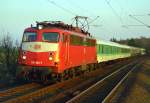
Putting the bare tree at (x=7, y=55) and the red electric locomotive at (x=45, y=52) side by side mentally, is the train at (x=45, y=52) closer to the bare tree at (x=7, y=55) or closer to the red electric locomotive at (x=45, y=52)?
the red electric locomotive at (x=45, y=52)

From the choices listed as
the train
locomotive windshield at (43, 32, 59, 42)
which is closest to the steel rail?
the train

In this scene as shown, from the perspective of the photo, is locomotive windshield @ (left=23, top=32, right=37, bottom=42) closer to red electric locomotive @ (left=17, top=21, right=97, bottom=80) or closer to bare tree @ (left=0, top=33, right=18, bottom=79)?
red electric locomotive @ (left=17, top=21, right=97, bottom=80)

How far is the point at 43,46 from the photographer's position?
1794 cm

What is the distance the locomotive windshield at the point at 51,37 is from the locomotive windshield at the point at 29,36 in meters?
0.51

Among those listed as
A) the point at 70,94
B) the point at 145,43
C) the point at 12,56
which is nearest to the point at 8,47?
the point at 12,56

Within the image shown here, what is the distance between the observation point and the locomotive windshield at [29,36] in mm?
18403

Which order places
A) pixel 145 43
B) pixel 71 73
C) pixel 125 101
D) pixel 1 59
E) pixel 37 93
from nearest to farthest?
pixel 125 101
pixel 37 93
pixel 71 73
pixel 1 59
pixel 145 43

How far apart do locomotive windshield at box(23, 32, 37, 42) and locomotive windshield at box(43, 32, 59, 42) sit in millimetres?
514

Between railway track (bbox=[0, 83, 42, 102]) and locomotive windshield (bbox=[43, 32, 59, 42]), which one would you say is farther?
locomotive windshield (bbox=[43, 32, 59, 42])

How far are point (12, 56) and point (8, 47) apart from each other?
714mm

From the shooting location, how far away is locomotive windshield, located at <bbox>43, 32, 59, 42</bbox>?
18.2m

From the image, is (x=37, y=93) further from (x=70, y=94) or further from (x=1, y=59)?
(x=1, y=59)

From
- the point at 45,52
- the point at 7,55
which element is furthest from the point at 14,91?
the point at 7,55

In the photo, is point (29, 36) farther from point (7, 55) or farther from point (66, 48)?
point (7, 55)
